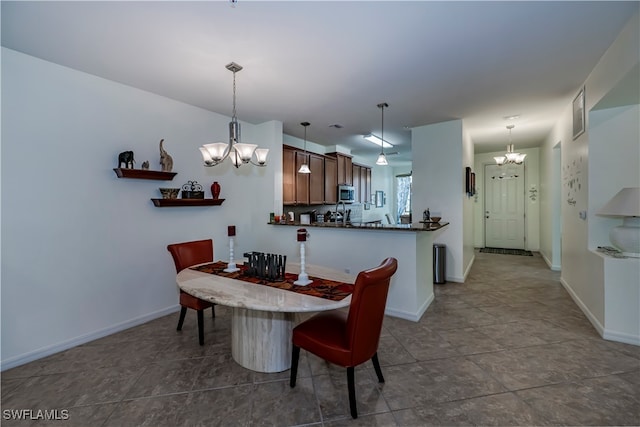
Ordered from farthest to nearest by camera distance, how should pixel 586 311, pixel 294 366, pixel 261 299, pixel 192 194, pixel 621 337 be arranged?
pixel 192 194 → pixel 586 311 → pixel 621 337 → pixel 294 366 → pixel 261 299

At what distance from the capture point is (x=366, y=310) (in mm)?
1719

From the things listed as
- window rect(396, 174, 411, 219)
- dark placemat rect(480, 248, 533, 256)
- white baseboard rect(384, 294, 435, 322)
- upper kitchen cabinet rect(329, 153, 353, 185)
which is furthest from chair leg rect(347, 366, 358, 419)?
window rect(396, 174, 411, 219)

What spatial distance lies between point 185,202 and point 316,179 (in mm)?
2771

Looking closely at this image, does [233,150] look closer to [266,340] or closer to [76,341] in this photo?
[266,340]

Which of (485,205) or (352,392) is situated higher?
(485,205)

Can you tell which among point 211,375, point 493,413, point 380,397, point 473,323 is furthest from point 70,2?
point 473,323

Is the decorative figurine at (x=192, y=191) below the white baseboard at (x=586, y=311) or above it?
above

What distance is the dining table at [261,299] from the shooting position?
1.89 m

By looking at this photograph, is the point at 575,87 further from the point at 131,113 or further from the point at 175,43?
the point at 131,113

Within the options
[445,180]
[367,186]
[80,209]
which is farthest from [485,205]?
[80,209]

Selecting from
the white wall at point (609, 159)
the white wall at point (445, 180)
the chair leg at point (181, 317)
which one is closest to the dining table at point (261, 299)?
the chair leg at point (181, 317)

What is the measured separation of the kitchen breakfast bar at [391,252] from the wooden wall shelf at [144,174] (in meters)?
1.64

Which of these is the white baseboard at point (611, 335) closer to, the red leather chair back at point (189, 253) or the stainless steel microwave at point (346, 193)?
the red leather chair back at point (189, 253)

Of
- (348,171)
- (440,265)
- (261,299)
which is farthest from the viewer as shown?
(348,171)
